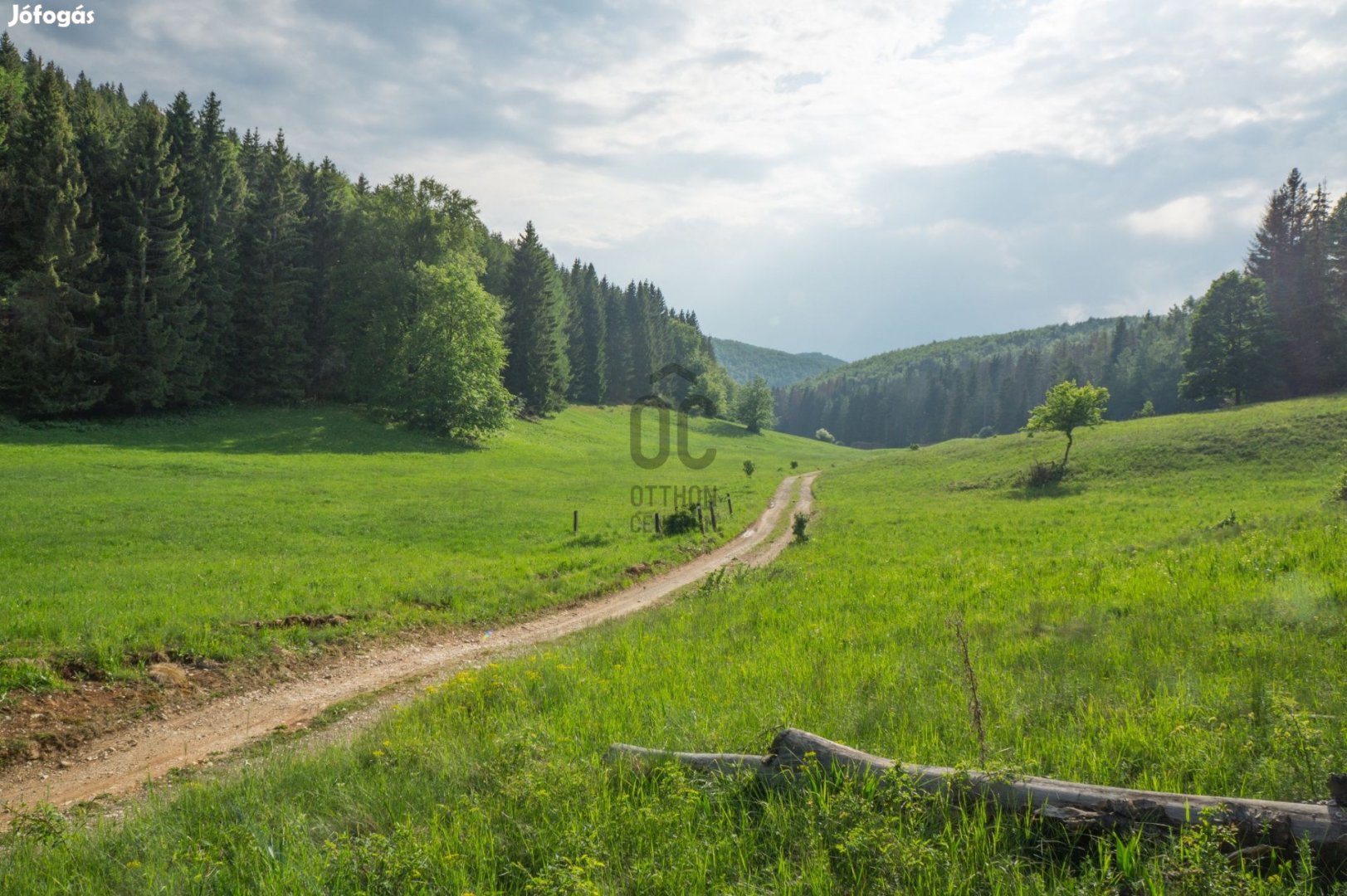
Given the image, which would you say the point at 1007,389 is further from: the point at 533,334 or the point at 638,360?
the point at 533,334

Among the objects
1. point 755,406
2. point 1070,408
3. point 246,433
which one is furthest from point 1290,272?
point 246,433

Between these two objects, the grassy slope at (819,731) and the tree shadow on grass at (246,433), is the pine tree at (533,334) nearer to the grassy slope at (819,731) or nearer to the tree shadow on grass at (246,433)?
the tree shadow on grass at (246,433)

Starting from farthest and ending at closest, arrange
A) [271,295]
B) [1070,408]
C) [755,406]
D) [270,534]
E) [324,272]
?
[755,406], [324,272], [271,295], [1070,408], [270,534]

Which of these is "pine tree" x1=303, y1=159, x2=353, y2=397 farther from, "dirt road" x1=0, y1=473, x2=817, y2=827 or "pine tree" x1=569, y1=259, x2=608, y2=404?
"dirt road" x1=0, y1=473, x2=817, y2=827

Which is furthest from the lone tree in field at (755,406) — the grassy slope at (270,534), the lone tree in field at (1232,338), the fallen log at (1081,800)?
the fallen log at (1081,800)

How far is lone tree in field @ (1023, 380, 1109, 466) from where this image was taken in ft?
140

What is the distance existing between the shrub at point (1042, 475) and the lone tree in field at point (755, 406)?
7144 centimetres

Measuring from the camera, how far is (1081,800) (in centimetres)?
355

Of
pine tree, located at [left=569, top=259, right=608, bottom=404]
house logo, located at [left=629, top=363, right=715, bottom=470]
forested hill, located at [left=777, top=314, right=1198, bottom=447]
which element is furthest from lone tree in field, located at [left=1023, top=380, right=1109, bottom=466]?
forested hill, located at [left=777, top=314, right=1198, bottom=447]

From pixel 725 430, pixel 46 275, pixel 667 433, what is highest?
pixel 46 275

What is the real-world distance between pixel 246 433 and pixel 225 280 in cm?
1674

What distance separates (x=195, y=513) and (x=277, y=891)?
82.5 feet

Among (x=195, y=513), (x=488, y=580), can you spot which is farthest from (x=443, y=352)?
(x=488, y=580)

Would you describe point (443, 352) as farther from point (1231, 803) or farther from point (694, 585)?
point (1231, 803)
